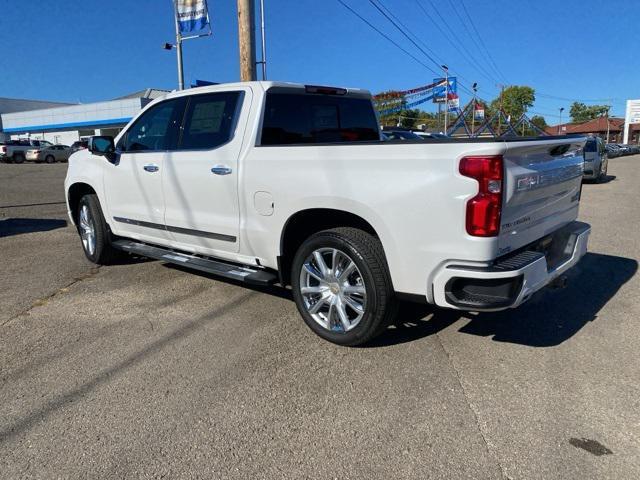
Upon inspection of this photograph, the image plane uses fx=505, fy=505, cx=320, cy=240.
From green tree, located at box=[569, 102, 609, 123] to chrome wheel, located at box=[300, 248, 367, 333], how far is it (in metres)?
141

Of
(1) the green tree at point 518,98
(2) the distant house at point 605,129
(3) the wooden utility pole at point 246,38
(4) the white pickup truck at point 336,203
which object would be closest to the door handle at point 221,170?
(4) the white pickup truck at point 336,203

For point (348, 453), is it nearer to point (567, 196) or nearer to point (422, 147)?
point (422, 147)

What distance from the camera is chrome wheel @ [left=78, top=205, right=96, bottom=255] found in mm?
6137

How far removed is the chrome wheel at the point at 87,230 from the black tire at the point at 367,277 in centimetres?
352

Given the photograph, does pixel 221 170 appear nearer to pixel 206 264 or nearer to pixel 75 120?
pixel 206 264

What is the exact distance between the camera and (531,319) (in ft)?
14.2

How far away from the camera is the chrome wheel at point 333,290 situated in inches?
145

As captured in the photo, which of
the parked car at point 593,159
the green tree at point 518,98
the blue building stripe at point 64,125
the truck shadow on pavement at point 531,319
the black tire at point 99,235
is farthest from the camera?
the green tree at point 518,98

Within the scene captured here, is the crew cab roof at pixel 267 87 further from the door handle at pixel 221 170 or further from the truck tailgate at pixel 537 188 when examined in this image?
the truck tailgate at pixel 537 188

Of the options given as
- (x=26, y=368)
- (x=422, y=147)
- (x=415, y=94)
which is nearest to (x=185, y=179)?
(x=26, y=368)

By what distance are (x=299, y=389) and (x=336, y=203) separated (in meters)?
1.28

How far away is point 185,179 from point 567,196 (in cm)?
328

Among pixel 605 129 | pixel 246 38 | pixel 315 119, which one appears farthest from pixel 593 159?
pixel 605 129

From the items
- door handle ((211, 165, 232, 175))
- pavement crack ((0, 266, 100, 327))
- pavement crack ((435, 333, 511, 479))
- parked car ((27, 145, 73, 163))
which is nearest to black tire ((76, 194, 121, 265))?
pavement crack ((0, 266, 100, 327))
